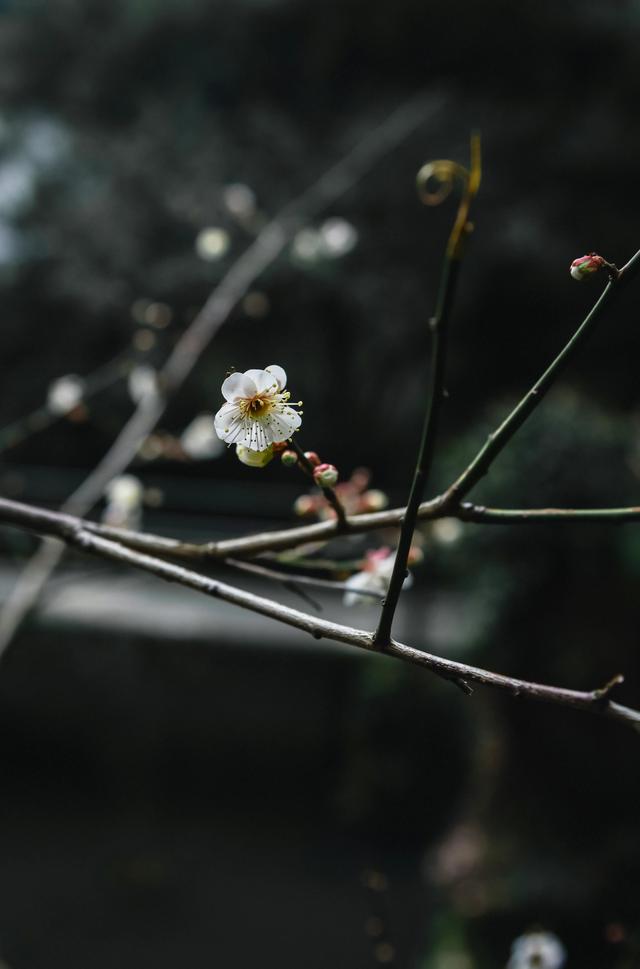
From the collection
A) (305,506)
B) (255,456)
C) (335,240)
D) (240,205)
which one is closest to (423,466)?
(255,456)

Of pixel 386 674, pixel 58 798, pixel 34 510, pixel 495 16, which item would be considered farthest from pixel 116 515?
pixel 495 16

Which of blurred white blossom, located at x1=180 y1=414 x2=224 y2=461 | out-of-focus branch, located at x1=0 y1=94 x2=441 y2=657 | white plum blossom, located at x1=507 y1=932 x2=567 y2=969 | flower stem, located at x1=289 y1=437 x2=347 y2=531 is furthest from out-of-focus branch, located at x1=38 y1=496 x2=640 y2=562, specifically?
white plum blossom, located at x1=507 y1=932 x2=567 y2=969

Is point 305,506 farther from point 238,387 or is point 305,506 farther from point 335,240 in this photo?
point 335,240

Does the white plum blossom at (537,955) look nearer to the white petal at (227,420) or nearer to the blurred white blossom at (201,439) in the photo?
the blurred white blossom at (201,439)

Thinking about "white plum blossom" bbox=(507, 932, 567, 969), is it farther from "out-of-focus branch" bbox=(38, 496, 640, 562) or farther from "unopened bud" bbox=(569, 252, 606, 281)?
"unopened bud" bbox=(569, 252, 606, 281)

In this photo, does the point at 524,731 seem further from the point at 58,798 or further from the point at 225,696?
the point at 58,798

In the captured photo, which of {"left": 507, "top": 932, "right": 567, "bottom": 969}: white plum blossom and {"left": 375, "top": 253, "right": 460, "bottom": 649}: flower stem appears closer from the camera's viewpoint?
{"left": 375, "top": 253, "right": 460, "bottom": 649}: flower stem

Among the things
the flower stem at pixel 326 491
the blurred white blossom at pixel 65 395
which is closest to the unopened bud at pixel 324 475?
the flower stem at pixel 326 491
